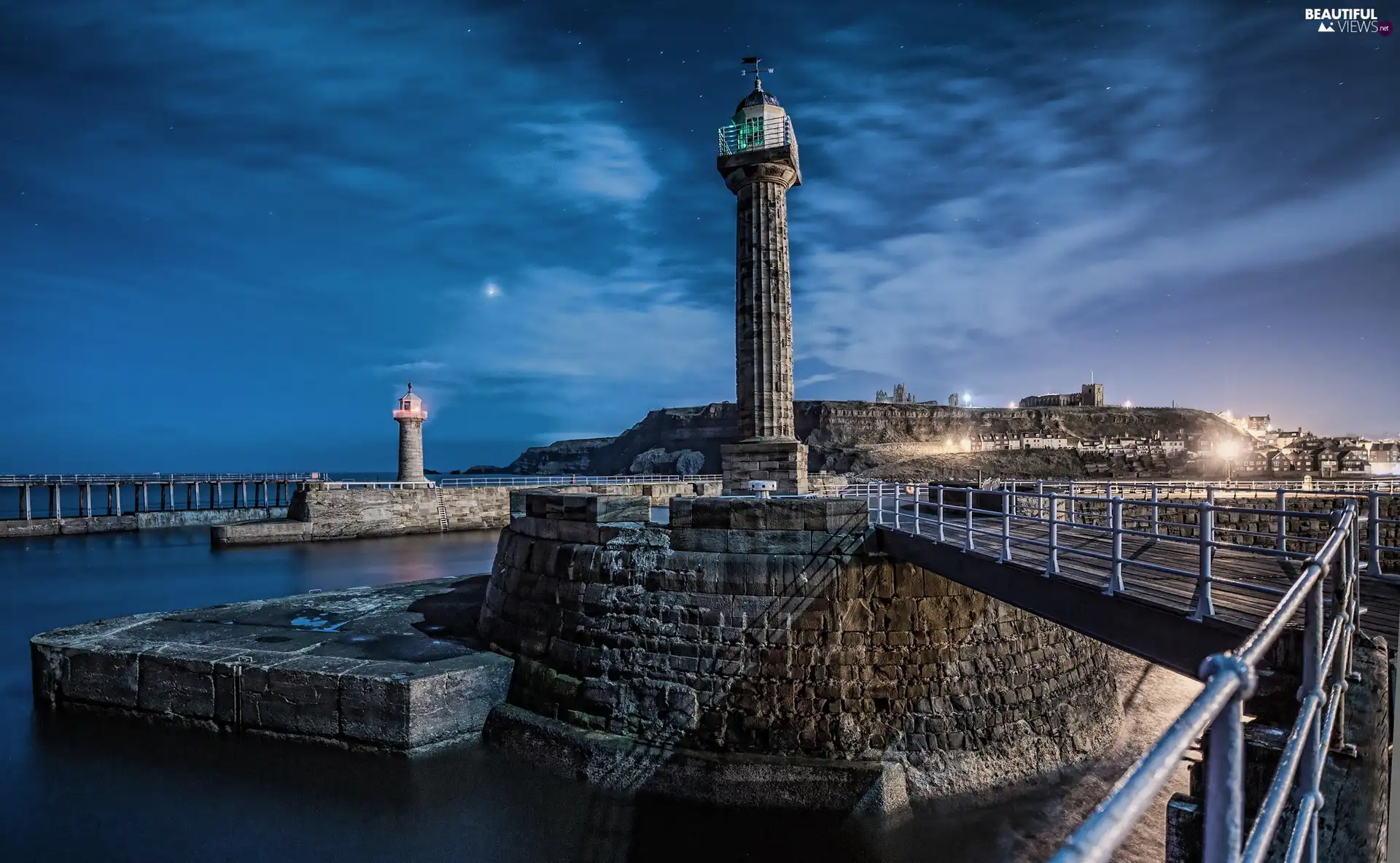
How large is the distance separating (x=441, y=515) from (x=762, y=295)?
73.7ft

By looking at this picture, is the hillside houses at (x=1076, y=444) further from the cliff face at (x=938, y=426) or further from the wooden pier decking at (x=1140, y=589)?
the wooden pier decking at (x=1140, y=589)

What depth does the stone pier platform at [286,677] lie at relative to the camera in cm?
914

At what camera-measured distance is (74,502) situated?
80062 millimetres

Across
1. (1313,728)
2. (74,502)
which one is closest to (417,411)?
(1313,728)

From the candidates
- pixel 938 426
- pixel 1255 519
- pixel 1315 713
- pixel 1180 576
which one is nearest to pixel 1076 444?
pixel 938 426

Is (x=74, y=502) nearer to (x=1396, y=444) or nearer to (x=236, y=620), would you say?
(x=236, y=620)

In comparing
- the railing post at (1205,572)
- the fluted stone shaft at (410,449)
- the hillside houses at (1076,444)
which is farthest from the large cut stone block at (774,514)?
the hillside houses at (1076,444)

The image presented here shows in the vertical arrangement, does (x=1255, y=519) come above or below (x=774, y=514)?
below

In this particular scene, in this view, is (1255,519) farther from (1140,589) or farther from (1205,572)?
(1205,572)

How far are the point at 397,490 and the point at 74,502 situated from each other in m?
75.4

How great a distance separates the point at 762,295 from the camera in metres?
14.6

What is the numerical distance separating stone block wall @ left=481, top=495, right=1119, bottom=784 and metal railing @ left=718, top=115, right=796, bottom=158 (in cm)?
857

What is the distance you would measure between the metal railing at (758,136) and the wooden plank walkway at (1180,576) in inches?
337

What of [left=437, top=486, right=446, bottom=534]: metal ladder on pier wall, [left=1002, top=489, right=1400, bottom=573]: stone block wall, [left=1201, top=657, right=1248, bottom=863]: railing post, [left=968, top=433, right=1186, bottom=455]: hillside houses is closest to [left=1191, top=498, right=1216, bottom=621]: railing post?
[left=1201, top=657, right=1248, bottom=863]: railing post
